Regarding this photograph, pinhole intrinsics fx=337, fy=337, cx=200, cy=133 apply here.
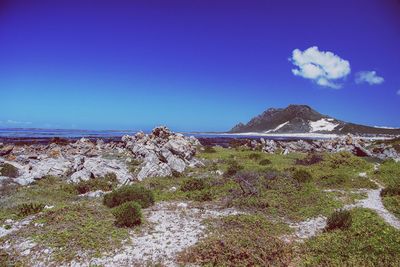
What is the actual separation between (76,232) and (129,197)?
4.86 meters

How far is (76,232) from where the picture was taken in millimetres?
13734

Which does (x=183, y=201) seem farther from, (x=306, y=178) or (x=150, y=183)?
(x=306, y=178)

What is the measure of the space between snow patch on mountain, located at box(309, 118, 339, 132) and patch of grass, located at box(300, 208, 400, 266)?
163603mm

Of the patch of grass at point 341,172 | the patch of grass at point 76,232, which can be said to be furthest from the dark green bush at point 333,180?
the patch of grass at point 76,232

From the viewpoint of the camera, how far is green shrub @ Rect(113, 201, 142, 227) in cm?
1475

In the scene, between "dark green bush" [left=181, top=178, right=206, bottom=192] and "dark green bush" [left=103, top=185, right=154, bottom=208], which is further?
"dark green bush" [left=181, top=178, right=206, bottom=192]

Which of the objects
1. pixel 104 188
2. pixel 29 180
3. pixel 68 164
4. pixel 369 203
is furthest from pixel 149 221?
pixel 68 164

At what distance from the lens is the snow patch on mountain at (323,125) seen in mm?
173175

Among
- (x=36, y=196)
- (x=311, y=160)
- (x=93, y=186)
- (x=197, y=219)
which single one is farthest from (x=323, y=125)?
(x=197, y=219)

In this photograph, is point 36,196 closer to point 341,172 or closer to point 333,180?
point 333,180

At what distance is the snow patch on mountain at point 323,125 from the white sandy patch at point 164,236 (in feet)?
536

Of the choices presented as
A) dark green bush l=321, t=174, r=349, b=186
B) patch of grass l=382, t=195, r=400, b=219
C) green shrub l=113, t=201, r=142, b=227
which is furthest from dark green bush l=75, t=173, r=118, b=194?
patch of grass l=382, t=195, r=400, b=219

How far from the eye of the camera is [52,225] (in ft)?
47.7

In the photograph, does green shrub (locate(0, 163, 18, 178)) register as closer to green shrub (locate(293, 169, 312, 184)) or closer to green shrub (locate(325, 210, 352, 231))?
green shrub (locate(293, 169, 312, 184))
